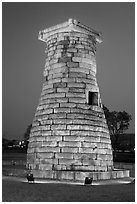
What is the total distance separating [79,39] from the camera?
18094 mm

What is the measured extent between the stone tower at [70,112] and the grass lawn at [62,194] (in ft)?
11.8

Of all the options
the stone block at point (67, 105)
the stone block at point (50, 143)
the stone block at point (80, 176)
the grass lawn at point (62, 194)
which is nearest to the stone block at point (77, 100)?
the stone block at point (67, 105)

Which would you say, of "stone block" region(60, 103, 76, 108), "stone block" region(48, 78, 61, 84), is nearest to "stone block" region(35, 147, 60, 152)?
"stone block" region(60, 103, 76, 108)

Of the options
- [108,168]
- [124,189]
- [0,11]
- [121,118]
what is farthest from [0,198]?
[121,118]

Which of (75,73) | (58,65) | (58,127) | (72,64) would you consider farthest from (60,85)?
(58,127)

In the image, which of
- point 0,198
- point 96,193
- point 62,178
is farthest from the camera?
point 62,178

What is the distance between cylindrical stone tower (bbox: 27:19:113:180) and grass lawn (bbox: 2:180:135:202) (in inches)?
143

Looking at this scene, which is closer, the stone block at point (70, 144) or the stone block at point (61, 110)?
the stone block at point (70, 144)

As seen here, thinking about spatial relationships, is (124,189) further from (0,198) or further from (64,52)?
(64,52)

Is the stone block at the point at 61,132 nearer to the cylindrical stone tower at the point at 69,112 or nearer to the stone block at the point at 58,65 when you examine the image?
the cylindrical stone tower at the point at 69,112

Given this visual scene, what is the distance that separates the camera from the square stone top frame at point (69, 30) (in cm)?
1762

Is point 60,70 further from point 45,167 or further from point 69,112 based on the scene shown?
point 45,167

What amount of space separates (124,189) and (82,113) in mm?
5964

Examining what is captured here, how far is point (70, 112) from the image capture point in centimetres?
1695
